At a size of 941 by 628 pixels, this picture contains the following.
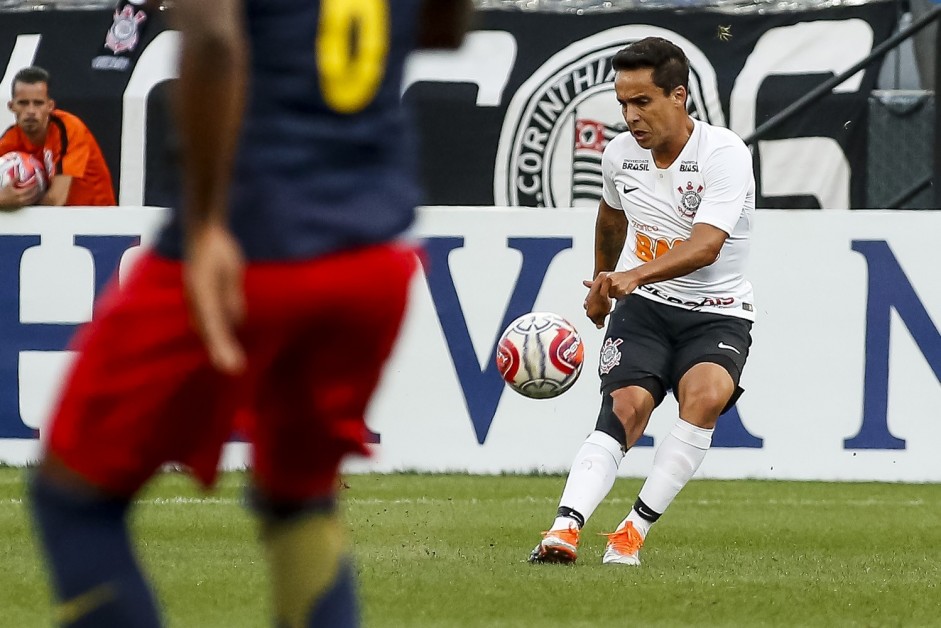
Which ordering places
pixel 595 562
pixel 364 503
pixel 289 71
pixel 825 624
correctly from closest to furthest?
pixel 289 71 < pixel 825 624 < pixel 595 562 < pixel 364 503

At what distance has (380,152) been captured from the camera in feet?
9.65

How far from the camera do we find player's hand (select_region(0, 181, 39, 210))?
10.1m

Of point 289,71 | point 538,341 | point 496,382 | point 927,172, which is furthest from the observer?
point 927,172

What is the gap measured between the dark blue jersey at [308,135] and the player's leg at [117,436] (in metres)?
0.12

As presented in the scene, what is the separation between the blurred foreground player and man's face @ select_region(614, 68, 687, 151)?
4.12 meters

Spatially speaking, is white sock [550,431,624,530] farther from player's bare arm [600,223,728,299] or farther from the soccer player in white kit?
player's bare arm [600,223,728,299]

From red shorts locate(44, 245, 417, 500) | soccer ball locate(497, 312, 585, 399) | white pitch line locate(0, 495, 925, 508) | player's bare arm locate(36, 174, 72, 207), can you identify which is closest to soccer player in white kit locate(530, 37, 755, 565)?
soccer ball locate(497, 312, 585, 399)

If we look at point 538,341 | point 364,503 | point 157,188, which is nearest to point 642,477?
point 364,503

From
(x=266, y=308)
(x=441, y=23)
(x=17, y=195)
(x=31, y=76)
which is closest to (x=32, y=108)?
(x=31, y=76)

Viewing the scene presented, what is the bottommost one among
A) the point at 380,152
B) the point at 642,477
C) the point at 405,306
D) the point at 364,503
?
the point at 642,477

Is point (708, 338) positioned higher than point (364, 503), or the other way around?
point (708, 338)

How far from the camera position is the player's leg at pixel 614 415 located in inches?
264

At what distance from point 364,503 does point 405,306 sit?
19.5ft

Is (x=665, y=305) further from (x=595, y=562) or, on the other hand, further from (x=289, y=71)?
(x=289, y=71)
